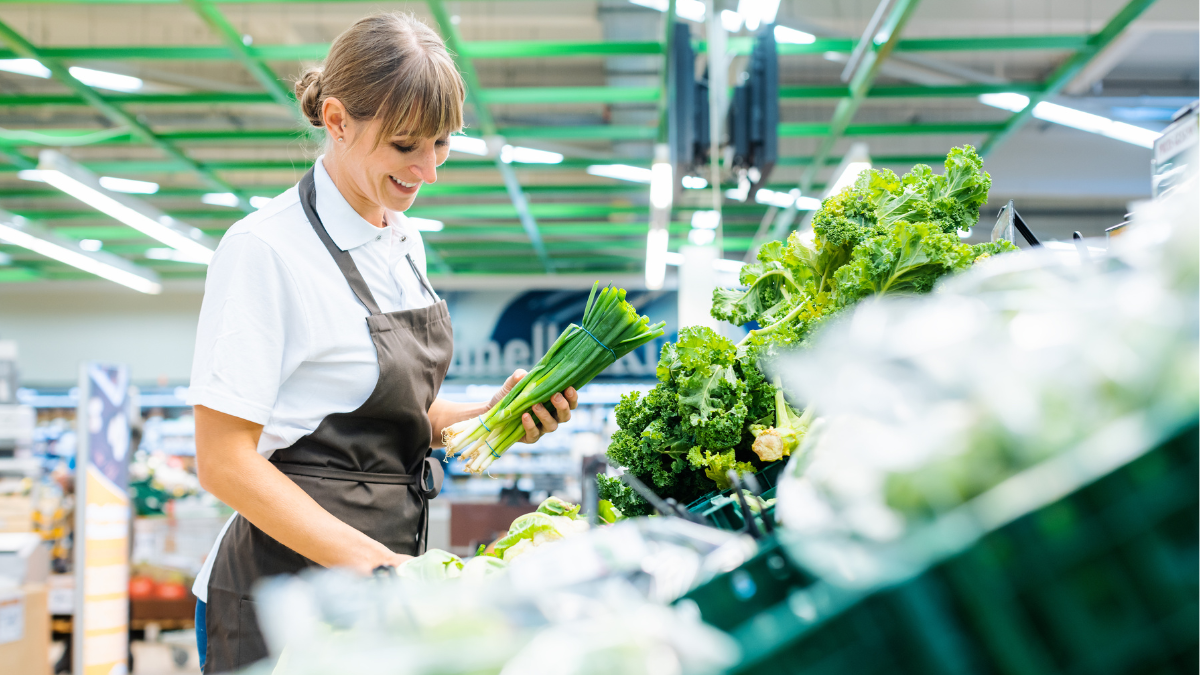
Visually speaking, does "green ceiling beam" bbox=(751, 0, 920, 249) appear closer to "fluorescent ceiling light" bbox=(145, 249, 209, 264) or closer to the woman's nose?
the woman's nose

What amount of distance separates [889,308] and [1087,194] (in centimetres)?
1083

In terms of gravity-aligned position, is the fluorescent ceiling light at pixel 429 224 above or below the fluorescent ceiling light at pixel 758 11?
above

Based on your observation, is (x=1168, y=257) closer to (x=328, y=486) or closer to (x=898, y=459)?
(x=898, y=459)

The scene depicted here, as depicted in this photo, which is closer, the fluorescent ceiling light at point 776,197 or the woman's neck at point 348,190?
the woman's neck at point 348,190

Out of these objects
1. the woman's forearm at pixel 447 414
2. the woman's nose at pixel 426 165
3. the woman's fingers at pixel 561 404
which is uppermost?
the woman's nose at pixel 426 165

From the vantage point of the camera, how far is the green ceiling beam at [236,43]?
18.8 feet

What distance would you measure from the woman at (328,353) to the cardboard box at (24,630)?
137 inches

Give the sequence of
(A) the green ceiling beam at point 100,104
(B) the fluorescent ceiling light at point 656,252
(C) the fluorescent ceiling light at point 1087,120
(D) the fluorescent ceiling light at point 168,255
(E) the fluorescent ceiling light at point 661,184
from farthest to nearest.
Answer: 1. (D) the fluorescent ceiling light at point 168,255
2. (B) the fluorescent ceiling light at point 656,252
3. (C) the fluorescent ceiling light at point 1087,120
4. (E) the fluorescent ceiling light at point 661,184
5. (A) the green ceiling beam at point 100,104

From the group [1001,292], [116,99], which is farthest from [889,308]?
[116,99]

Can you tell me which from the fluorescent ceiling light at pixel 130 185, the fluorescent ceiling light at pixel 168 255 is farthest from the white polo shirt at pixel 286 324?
the fluorescent ceiling light at pixel 168 255

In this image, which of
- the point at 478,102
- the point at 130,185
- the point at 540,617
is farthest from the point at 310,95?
the point at 130,185

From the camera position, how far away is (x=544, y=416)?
5.46 ft

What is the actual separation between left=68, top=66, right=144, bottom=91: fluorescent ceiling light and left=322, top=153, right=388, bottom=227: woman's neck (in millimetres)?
6593

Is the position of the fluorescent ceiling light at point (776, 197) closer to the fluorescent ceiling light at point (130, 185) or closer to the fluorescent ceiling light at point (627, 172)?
the fluorescent ceiling light at point (627, 172)
